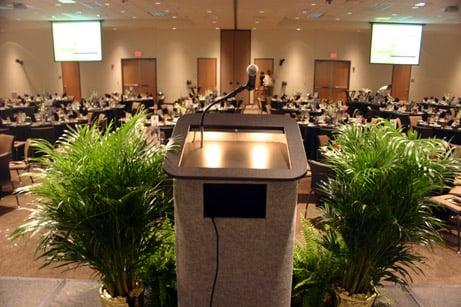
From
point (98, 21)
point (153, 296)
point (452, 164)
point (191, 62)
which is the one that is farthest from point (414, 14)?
point (153, 296)

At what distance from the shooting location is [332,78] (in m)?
17.2

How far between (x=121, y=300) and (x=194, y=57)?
52.0 ft

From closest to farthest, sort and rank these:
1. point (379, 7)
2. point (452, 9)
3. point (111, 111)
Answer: point (379, 7) < point (452, 9) < point (111, 111)

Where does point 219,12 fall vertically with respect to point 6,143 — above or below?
above

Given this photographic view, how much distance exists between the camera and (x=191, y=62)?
17312mm

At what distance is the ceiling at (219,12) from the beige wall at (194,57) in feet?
3.38

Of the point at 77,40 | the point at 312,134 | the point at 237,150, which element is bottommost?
the point at 312,134

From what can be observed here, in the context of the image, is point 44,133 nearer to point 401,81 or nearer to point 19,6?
point 19,6

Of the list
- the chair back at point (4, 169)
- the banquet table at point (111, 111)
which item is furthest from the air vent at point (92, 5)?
the chair back at point (4, 169)

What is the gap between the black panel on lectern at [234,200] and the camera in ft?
5.86

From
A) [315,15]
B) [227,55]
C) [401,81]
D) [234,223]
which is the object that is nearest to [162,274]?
[234,223]

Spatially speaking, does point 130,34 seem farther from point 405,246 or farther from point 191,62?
point 405,246

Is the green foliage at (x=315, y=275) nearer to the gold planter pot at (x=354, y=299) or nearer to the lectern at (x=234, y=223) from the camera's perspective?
the gold planter pot at (x=354, y=299)

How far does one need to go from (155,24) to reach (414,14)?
911 cm
